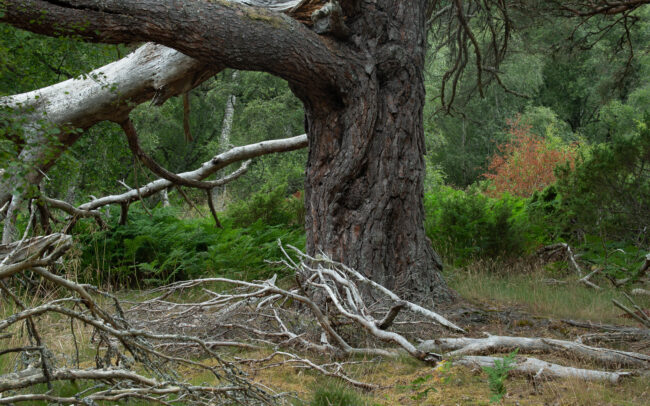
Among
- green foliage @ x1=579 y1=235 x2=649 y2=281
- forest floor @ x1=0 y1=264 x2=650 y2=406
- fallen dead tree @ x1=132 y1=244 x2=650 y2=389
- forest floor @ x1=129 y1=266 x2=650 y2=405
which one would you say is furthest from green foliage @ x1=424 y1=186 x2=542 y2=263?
fallen dead tree @ x1=132 y1=244 x2=650 y2=389

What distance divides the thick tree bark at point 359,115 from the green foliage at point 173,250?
2.05 m

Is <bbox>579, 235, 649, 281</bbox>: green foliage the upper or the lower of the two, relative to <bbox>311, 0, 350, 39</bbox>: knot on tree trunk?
lower

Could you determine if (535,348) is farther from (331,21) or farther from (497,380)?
(331,21)

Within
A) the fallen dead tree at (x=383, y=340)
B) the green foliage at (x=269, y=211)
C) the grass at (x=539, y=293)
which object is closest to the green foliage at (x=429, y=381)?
the fallen dead tree at (x=383, y=340)

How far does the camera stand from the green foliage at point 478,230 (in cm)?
807

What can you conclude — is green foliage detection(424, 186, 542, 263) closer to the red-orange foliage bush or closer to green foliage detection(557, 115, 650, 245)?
green foliage detection(557, 115, 650, 245)

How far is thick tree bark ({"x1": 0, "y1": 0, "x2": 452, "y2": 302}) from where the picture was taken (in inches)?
187

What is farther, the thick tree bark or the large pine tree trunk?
the large pine tree trunk

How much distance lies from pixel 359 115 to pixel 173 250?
375 cm

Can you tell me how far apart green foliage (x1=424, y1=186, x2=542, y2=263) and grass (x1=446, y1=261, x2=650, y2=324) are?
0.39 m

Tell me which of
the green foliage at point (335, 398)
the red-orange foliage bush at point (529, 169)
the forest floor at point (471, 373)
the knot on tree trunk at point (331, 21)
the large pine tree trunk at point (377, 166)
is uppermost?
the knot on tree trunk at point (331, 21)

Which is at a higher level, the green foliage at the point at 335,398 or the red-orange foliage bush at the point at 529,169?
the green foliage at the point at 335,398

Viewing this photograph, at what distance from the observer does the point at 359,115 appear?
5.14 m

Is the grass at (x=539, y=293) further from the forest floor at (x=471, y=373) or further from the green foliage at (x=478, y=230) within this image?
the green foliage at (x=478, y=230)
